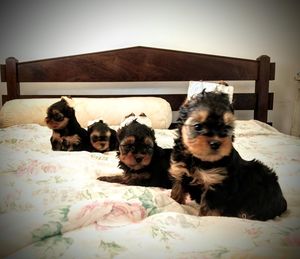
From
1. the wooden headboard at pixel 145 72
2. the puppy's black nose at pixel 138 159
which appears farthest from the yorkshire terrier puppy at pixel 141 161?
the wooden headboard at pixel 145 72

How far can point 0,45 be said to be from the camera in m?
0.40

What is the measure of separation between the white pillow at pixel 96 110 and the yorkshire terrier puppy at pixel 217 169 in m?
1.16

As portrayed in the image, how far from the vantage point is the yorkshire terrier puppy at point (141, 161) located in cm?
80

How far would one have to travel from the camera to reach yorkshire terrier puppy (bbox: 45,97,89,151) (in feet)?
3.95

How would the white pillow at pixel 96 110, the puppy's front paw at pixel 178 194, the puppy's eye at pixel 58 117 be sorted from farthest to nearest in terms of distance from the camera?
the white pillow at pixel 96 110 → the puppy's eye at pixel 58 117 → the puppy's front paw at pixel 178 194

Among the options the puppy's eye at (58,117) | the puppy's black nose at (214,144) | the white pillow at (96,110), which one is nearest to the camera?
the puppy's black nose at (214,144)

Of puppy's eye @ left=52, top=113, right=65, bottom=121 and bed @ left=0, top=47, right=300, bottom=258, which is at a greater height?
puppy's eye @ left=52, top=113, right=65, bottom=121

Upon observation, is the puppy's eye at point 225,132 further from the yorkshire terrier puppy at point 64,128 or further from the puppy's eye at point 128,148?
the yorkshire terrier puppy at point 64,128

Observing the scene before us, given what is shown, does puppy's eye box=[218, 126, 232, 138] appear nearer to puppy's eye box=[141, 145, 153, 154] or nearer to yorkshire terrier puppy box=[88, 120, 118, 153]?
puppy's eye box=[141, 145, 153, 154]

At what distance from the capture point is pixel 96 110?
6.05 feet

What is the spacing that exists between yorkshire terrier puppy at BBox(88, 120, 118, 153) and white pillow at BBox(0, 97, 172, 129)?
46 centimetres

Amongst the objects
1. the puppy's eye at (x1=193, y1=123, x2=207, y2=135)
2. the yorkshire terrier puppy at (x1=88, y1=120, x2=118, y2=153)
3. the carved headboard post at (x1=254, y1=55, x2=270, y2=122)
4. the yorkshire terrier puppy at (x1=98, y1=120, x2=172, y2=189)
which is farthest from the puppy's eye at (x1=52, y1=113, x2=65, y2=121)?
the carved headboard post at (x1=254, y1=55, x2=270, y2=122)

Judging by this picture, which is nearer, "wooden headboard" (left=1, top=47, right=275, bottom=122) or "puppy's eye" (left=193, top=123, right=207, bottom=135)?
"puppy's eye" (left=193, top=123, right=207, bottom=135)

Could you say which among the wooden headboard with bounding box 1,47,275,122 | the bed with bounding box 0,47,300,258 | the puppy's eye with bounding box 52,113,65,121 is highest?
the wooden headboard with bounding box 1,47,275,122
